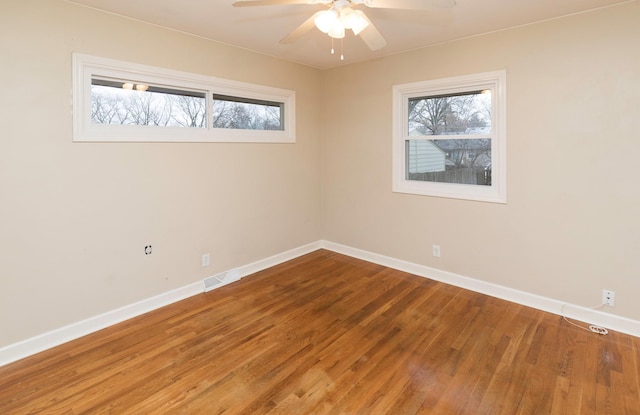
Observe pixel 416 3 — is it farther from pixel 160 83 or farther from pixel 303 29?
pixel 160 83

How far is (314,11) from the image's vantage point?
2781mm

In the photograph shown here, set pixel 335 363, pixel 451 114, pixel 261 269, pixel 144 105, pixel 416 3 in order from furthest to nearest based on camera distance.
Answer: pixel 261 269 → pixel 451 114 → pixel 144 105 → pixel 335 363 → pixel 416 3

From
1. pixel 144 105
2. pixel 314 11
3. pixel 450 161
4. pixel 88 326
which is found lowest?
pixel 88 326

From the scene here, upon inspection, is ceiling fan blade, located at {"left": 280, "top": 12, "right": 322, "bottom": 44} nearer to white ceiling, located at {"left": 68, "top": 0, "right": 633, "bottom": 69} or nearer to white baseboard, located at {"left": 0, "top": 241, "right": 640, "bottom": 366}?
white ceiling, located at {"left": 68, "top": 0, "right": 633, "bottom": 69}

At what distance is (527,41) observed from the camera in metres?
2.99

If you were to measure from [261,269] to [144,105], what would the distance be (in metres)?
2.18

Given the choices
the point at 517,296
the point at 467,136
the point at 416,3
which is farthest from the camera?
the point at 467,136

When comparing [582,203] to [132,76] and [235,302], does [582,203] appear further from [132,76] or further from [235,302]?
[132,76]

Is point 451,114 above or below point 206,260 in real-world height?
above

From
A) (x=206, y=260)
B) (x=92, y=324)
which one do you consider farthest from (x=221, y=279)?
(x=92, y=324)

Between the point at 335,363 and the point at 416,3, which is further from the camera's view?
the point at 335,363

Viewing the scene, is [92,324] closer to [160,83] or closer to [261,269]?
[261,269]

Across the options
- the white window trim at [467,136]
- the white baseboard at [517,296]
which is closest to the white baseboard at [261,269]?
the white baseboard at [517,296]

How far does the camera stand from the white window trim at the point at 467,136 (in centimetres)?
321
